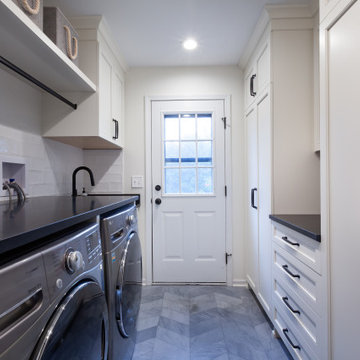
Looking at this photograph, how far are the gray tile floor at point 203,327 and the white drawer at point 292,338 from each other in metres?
0.14

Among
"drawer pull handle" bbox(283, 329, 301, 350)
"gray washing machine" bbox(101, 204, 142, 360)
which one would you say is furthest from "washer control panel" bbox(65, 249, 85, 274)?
"drawer pull handle" bbox(283, 329, 301, 350)

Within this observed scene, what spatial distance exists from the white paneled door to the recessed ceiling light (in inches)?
20.3

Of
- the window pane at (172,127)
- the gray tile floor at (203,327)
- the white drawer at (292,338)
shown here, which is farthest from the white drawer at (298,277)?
the window pane at (172,127)

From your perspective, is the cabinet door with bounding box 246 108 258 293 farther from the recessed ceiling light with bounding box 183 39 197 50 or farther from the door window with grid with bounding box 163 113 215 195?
the recessed ceiling light with bounding box 183 39 197 50

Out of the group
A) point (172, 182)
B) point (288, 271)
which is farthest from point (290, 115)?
point (172, 182)

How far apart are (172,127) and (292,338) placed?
200 centimetres

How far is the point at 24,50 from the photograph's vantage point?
3.69ft

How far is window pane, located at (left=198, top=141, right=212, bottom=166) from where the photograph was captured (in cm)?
243

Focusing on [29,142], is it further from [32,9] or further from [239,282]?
[239,282]

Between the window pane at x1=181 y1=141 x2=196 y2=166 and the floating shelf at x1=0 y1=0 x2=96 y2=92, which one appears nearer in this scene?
the floating shelf at x1=0 y1=0 x2=96 y2=92

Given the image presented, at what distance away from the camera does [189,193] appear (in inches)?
95.5

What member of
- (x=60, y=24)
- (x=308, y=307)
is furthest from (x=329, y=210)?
(x=60, y=24)

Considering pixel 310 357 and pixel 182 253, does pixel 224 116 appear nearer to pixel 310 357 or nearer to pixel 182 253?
pixel 182 253

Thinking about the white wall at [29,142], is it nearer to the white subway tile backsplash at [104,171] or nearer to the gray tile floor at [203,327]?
the white subway tile backsplash at [104,171]
